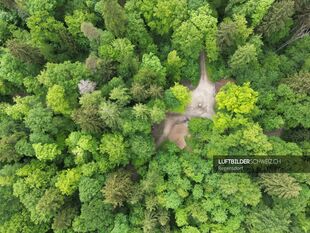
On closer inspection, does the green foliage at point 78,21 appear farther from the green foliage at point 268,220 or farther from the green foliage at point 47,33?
the green foliage at point 268,220

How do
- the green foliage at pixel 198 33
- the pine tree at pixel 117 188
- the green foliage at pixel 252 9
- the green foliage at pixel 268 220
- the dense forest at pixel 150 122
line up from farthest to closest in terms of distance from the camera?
the green foliage at pixel 198 33, the green foliage at pixel 252 9, the dense forest at pixel 150 122, the green foliage at pixel 268 220, the pine tree at pixel 117 188

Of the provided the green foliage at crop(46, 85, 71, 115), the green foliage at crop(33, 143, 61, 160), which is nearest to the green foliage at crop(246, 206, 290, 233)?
the green foliage at crop(33, 143, 61, 160)

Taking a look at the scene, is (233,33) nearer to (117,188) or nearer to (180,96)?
(180,96)

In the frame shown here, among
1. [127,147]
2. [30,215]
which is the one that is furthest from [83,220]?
[127,147]

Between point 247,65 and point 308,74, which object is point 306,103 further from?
point 247,65

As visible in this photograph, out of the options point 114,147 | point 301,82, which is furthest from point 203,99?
point 114,147

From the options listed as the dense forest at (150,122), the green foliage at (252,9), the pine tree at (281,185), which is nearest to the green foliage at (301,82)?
the dense forest at (150,122)

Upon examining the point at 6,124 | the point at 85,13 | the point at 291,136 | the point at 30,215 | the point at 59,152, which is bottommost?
the point at 30,215
